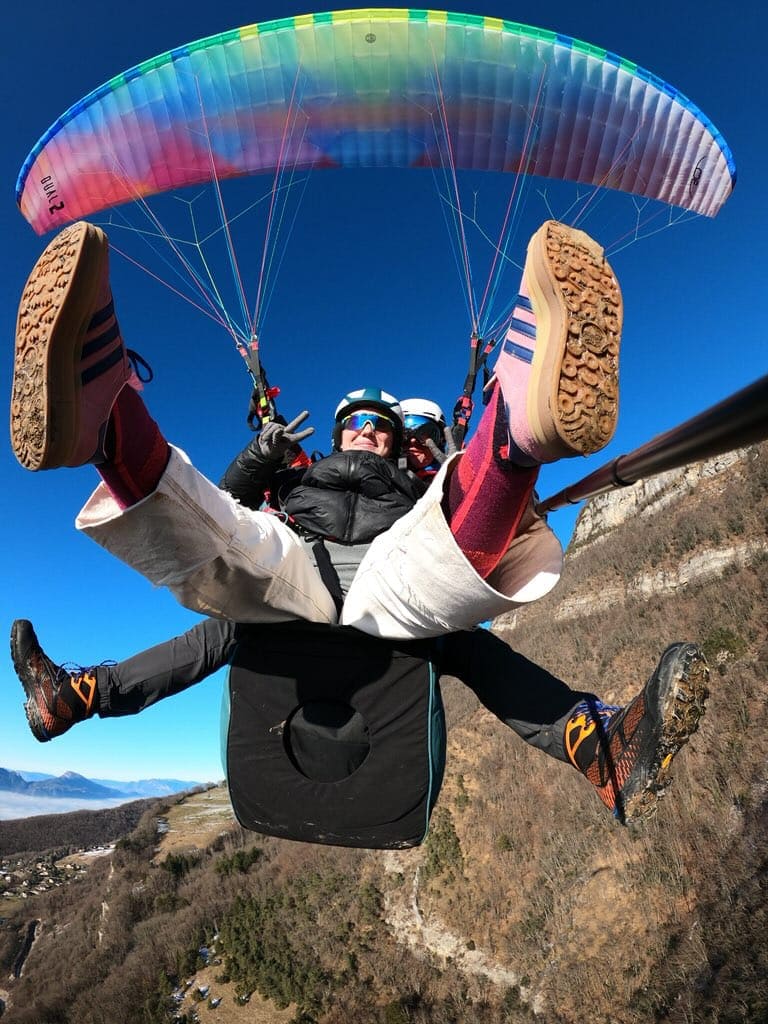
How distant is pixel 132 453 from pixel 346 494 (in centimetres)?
105

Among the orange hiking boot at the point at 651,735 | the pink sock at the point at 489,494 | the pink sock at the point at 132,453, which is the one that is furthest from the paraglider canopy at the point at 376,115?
the orange hiking boot at the point at 651,735

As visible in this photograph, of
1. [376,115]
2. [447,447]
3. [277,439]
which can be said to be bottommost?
[447,447]

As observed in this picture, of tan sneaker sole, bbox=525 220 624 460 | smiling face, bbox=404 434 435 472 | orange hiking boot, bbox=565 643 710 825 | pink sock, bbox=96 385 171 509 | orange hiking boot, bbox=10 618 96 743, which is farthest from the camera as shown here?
smiling face, bbox=404 434 435 472

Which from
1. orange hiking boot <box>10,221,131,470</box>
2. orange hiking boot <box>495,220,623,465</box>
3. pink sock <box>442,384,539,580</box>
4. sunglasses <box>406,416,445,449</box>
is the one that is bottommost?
sunglasses <box>406,416,445,449</box>

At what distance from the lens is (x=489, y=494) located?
3.91 ft

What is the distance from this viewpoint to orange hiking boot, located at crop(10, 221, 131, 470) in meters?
1.02

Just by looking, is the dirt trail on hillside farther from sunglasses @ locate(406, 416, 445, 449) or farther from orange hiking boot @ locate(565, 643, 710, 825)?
sunglasses @ locate(406, 416, 445, 449)

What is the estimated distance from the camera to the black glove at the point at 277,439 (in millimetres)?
2150

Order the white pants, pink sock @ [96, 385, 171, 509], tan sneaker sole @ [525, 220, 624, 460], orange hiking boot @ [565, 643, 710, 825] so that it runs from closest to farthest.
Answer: tan sneaker sole @ [525, 220, 624, 460]
pink sock @ [96, 385, 171, 509]
the white pants
orange hiking boot @ [565, 643, 710, 825]

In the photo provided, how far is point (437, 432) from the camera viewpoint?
10.9 ft

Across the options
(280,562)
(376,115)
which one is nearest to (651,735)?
(280,562)

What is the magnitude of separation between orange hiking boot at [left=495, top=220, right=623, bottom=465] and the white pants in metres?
0.33

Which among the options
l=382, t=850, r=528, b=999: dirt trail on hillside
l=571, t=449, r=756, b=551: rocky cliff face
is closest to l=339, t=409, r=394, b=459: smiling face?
l=382, t=850, r=528, b=999: dirt trail on hillside

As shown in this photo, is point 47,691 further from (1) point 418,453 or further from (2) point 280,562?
(1) point 418,453
